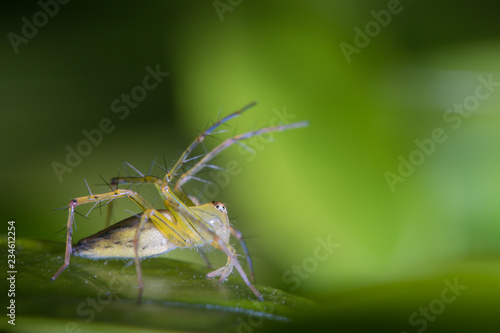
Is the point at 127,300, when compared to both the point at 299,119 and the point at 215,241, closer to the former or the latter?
the point at 215,241

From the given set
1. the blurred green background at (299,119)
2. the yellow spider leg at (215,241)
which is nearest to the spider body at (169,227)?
the yellow spider leg at (215,241)

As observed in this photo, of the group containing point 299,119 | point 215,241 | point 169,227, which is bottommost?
point 215,241

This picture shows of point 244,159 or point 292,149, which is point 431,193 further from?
point 244,159

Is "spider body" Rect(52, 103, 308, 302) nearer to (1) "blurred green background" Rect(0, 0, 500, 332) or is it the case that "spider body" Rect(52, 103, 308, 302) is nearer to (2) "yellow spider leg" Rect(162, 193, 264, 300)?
(2) "yellow spider leg" Rect(162, 193, 264, 300)

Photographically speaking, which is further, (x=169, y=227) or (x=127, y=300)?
(x=169, y=227)

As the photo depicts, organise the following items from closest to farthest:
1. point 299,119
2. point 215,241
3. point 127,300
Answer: point 127,300 < point 215,241 < point 299,119

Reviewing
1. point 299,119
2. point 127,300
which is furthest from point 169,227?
point 299,119

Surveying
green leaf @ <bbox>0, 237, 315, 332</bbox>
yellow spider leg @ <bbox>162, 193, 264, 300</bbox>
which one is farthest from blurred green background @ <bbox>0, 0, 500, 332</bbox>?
green leaf @ <bbox>0, 237, 315, 332</bbox>
